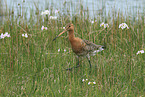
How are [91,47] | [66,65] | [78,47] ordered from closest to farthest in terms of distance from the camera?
[66,65] → [78,47] → [91,47]

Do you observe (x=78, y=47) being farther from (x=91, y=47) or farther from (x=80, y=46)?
(x=91, y=47)

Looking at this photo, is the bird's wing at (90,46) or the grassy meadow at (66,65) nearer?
the grassy meadow at (66,65)

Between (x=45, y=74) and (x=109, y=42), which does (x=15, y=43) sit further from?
(x=109, y=42)

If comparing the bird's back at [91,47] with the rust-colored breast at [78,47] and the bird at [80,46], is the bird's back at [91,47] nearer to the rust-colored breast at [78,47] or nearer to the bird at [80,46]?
the bird at [80,46]

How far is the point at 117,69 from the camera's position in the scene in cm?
528

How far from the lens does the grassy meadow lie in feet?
15.0

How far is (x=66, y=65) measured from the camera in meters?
5.61

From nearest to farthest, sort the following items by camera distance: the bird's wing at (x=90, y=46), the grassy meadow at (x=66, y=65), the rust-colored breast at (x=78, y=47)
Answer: the grassy meadow at (x=66, y=65), the rust-colored breast at (x=78, y=47), the bird's wing at (x=90, y=46)

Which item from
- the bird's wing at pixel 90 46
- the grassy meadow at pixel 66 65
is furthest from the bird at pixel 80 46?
the grassy meadow at pixel 66 65

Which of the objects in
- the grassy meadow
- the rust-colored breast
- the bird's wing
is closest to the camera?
the grassy meadow

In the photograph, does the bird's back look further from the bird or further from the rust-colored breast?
the rust-colored breast

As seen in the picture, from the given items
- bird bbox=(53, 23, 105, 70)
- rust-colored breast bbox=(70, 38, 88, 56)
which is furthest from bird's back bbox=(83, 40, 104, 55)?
rust-colored breast bbox=(70, 38, 88, 56)

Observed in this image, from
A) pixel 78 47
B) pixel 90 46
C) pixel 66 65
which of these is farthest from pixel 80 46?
pixel 66 65

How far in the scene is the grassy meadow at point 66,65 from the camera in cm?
457
